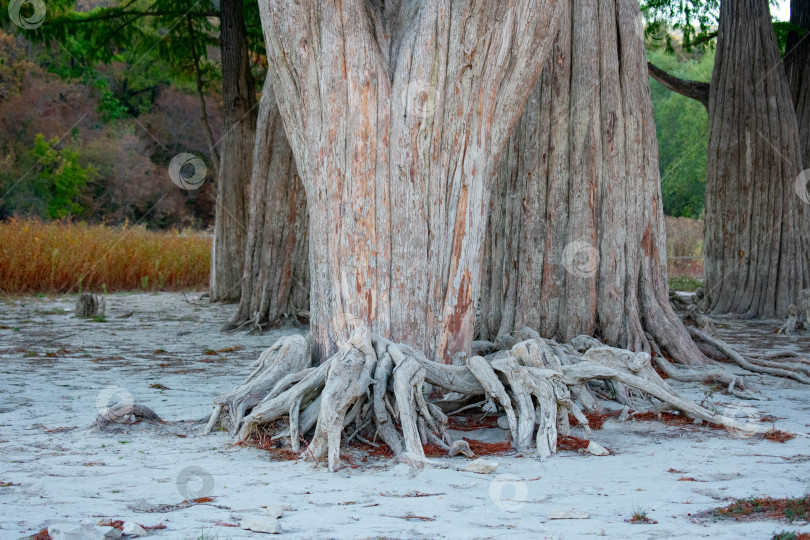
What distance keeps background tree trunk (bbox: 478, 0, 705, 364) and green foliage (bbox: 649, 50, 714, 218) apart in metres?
27.4

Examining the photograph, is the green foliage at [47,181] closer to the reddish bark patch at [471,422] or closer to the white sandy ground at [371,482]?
the white sandy ground at [371,482]

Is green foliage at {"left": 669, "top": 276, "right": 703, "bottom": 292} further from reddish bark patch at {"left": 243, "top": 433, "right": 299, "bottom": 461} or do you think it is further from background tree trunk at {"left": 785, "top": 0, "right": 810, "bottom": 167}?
reddish bark patch at {"left": 243, "top": 433, "right": 299, "bottom": 461}

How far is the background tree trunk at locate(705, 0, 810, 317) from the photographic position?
1113cm

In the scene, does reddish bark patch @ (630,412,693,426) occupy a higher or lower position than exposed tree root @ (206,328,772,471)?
lower

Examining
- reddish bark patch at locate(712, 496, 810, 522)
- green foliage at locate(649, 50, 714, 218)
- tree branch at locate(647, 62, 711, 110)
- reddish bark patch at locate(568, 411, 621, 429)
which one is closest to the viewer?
reddish bark patch at locate(712, 496, 810, 522)

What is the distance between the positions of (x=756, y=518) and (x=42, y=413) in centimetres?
419

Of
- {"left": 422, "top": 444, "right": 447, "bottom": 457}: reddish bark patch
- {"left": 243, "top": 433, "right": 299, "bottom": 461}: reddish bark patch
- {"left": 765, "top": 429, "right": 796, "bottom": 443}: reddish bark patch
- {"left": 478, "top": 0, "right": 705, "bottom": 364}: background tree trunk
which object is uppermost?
{"left": 478, "top": 0, "right": 705, "bottom": 364}: background tree trunk

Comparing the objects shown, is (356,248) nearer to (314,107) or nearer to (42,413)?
(314,107)

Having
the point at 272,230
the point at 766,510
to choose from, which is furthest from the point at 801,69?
the point at 766,510

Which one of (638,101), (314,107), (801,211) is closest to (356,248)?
(314,107)

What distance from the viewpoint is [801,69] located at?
12.4 meters

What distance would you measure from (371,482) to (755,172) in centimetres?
945

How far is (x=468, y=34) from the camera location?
16.3 feet

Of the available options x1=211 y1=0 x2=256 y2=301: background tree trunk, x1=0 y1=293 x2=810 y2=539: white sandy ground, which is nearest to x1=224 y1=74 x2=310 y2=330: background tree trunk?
x1=211 y1=0 x2=256 y2=301: background tree trunk
